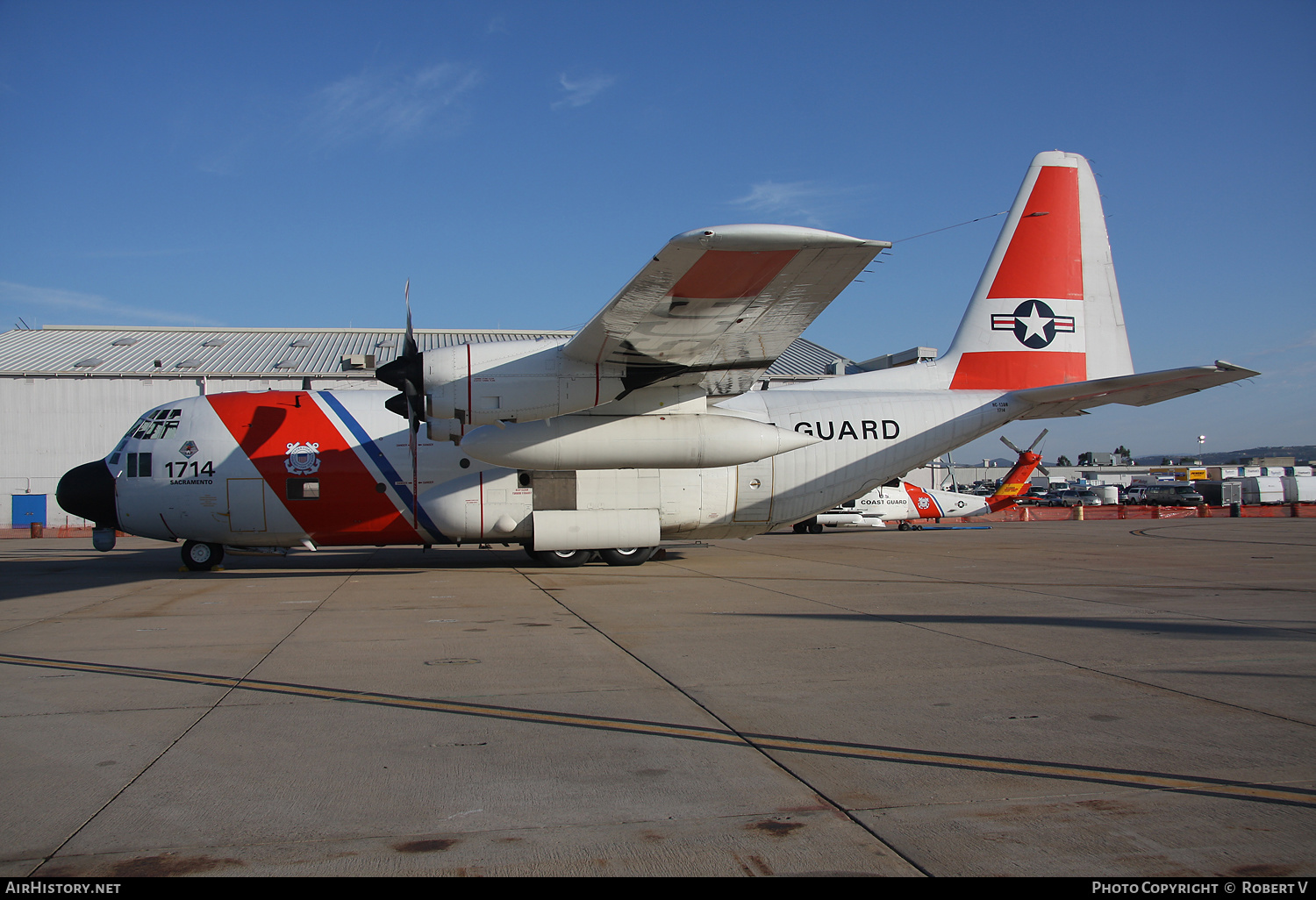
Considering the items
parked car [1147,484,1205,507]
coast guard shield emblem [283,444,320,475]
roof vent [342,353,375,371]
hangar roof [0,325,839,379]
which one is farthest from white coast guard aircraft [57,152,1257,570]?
parked car [1147,484,1205,507]

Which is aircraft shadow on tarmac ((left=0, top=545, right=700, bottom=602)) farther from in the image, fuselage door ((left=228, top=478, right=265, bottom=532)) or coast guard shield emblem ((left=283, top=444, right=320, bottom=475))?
coast guard shield emblem ((left=283, top=444, right=320, bottom=475))

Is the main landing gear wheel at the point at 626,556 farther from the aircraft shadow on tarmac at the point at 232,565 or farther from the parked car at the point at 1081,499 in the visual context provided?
the parked car at the point at 1081,499

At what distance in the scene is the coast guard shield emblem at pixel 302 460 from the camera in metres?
15.1

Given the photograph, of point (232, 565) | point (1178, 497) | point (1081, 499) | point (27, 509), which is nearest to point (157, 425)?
point (232, 565)

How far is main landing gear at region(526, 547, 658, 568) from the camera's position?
16.0 metres

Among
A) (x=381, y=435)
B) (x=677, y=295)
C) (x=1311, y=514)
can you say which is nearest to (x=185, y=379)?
(x=381, y=435)

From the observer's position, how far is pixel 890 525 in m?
35.4

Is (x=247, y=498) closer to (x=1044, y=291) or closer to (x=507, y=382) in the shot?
(x=507, y=382)

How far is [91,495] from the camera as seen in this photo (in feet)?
49.6

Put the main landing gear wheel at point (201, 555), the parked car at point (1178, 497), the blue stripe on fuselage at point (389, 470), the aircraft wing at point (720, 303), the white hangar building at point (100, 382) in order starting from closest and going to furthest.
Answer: the aircraft wing at point (720, 303), the blue stripe on fuselage at point (389, 470), the main landing gear wheel at point (201, 555), the white hangar building at point (100, 382), the parked car at point (1178, 497)

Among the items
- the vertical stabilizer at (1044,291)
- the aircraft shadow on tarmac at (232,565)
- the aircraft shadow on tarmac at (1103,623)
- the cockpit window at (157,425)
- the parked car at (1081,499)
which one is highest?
the vertical stabilizer at (1044,291)

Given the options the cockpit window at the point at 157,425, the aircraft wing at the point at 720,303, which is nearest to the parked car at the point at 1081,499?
the aircraft wing at the point at 720,303

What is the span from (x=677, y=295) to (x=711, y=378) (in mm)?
4077

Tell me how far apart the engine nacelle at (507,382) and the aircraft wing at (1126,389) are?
9.06 m
